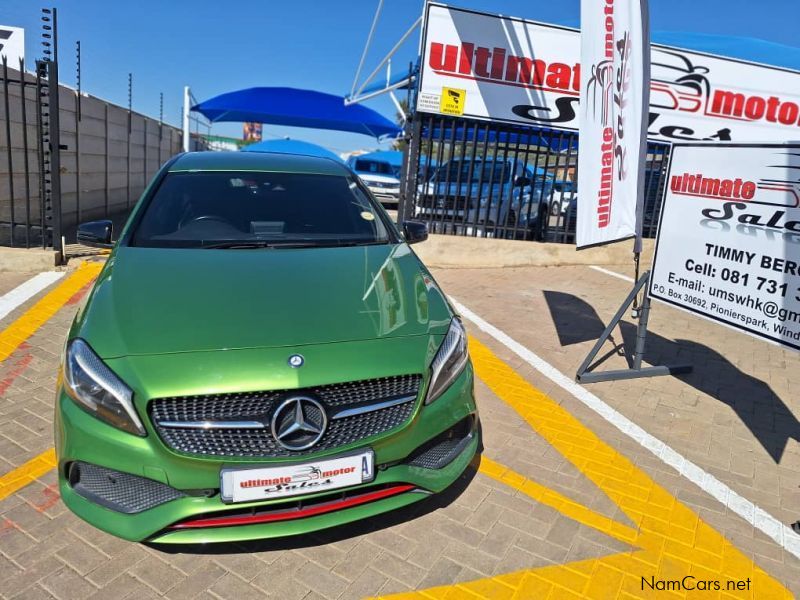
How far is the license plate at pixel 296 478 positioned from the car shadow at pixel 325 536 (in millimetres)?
403

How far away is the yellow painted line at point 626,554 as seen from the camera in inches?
89.3

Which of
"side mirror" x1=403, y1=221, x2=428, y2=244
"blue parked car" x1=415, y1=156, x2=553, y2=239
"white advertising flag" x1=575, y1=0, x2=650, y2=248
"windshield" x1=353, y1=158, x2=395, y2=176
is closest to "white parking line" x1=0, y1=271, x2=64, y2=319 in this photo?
"side mirror" x1=403, y1=221, x2=428, y2=244

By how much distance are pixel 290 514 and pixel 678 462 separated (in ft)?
7.85

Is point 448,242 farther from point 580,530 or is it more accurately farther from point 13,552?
point 13,552

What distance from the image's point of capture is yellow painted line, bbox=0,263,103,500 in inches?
107

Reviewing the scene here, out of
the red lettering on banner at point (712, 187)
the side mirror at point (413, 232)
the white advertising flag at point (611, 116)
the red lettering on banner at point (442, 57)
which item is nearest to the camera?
the red lettering on banner at point (712, 187)

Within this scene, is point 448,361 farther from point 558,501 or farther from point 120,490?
point 120,490

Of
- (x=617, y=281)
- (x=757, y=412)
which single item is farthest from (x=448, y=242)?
(x=757, y=412)

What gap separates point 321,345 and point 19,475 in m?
1.80

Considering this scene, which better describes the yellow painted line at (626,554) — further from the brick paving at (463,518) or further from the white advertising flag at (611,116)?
the white advertising flag at (611,116)

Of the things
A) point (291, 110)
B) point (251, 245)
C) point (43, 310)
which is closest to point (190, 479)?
point (251, 245)

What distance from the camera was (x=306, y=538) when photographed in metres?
2.42

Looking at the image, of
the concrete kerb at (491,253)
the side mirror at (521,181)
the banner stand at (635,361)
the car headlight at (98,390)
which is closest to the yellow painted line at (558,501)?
the banner stand at (635,361)

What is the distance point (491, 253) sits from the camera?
864cm
